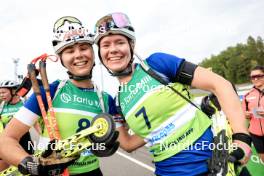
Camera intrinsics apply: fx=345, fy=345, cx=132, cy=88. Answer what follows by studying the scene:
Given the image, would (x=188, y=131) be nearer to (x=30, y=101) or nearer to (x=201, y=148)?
(x=201, y=148)

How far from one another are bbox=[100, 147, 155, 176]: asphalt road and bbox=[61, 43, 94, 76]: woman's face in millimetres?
5595

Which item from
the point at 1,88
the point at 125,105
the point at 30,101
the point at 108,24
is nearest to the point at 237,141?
the point at 125,105

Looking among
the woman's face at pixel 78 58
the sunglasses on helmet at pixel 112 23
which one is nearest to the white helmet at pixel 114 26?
the sunglasses on helmet at pixel 112 23

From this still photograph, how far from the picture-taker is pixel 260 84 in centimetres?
766

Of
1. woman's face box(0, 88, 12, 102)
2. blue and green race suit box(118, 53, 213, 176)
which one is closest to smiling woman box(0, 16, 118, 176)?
blue and green race suit box(118, 53, 213, 176)

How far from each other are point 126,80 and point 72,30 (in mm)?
738

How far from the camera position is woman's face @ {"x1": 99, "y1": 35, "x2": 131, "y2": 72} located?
9.48 feet

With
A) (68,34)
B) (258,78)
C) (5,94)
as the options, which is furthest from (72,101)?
(258,78)

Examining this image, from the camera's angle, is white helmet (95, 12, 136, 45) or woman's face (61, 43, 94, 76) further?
woman's face (61, 43, 94, 76)

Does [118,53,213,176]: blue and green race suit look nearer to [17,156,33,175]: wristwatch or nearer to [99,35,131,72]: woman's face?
[99,35,131,72]: woman's face

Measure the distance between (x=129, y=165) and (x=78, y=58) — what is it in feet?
23.0

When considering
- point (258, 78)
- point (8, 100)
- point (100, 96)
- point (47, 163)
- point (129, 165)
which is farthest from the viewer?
point (129, 165)

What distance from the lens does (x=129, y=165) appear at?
9.68 metres

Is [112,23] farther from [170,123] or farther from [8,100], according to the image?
[8,100]
